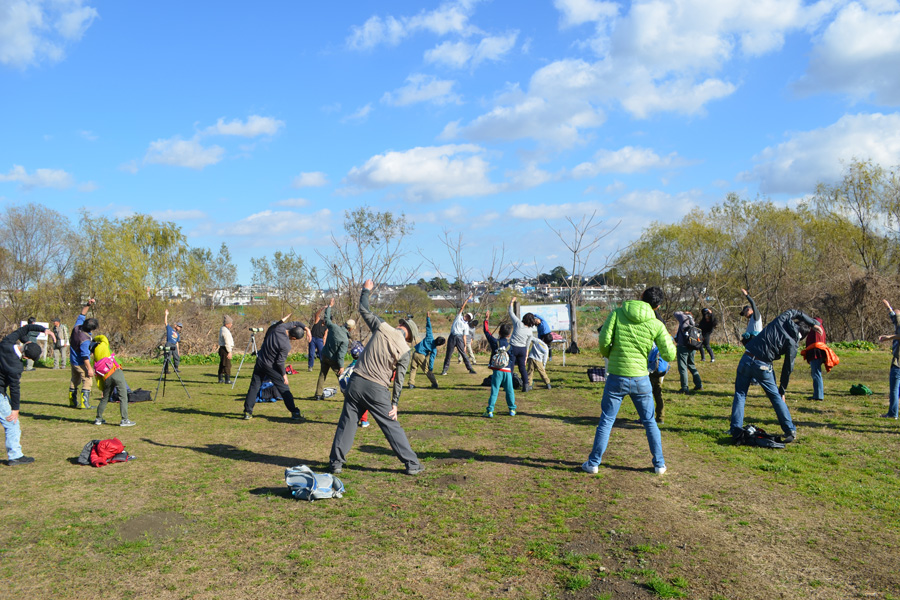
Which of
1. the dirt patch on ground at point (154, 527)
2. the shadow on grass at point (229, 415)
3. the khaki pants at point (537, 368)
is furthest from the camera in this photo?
the khaki pants at point (537, 368)

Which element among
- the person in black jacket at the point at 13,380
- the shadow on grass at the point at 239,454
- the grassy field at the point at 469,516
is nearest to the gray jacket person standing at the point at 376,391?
the grassy field at the point at 469,516

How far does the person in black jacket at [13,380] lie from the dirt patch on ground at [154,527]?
9.81ft

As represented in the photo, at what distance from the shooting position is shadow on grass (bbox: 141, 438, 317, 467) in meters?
7.52

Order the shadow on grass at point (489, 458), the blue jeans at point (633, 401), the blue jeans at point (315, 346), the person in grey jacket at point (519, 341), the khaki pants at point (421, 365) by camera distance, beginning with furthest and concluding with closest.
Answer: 1. the blue jeans at point (315, 346)
2. the khaki pants at point (421, 365)
3. the person in grey jacket at point (519, 341)
4. the shadow on grass at point (489, 458)
5. the blue jeans at point (633, 401)

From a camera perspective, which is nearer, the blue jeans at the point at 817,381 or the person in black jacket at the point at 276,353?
the person in black jacket at the point at 276,353

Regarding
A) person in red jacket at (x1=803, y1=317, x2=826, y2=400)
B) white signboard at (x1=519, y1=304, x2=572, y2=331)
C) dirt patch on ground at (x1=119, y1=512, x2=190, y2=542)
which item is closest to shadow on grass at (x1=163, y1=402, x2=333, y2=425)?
dirt patch on ground at (x1=119, y1=512, x2=190, y2=542)

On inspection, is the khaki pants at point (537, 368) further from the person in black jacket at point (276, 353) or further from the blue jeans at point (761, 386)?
the person in black jacket at point (276, 353)

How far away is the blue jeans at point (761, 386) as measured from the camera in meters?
7.66

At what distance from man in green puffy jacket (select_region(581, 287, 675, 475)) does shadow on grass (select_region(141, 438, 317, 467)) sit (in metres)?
3.91

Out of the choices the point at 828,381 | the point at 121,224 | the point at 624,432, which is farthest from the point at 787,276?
the point at 121,224

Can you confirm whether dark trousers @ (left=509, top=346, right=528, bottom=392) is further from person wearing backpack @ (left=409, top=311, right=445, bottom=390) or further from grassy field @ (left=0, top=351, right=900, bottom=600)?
person wearing backpack @ (left=409, top=311, right=445, bottom=390)

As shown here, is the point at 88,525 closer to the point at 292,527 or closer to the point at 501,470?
the point at 292,527

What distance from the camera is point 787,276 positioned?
104 feet

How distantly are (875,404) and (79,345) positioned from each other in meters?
15.2
